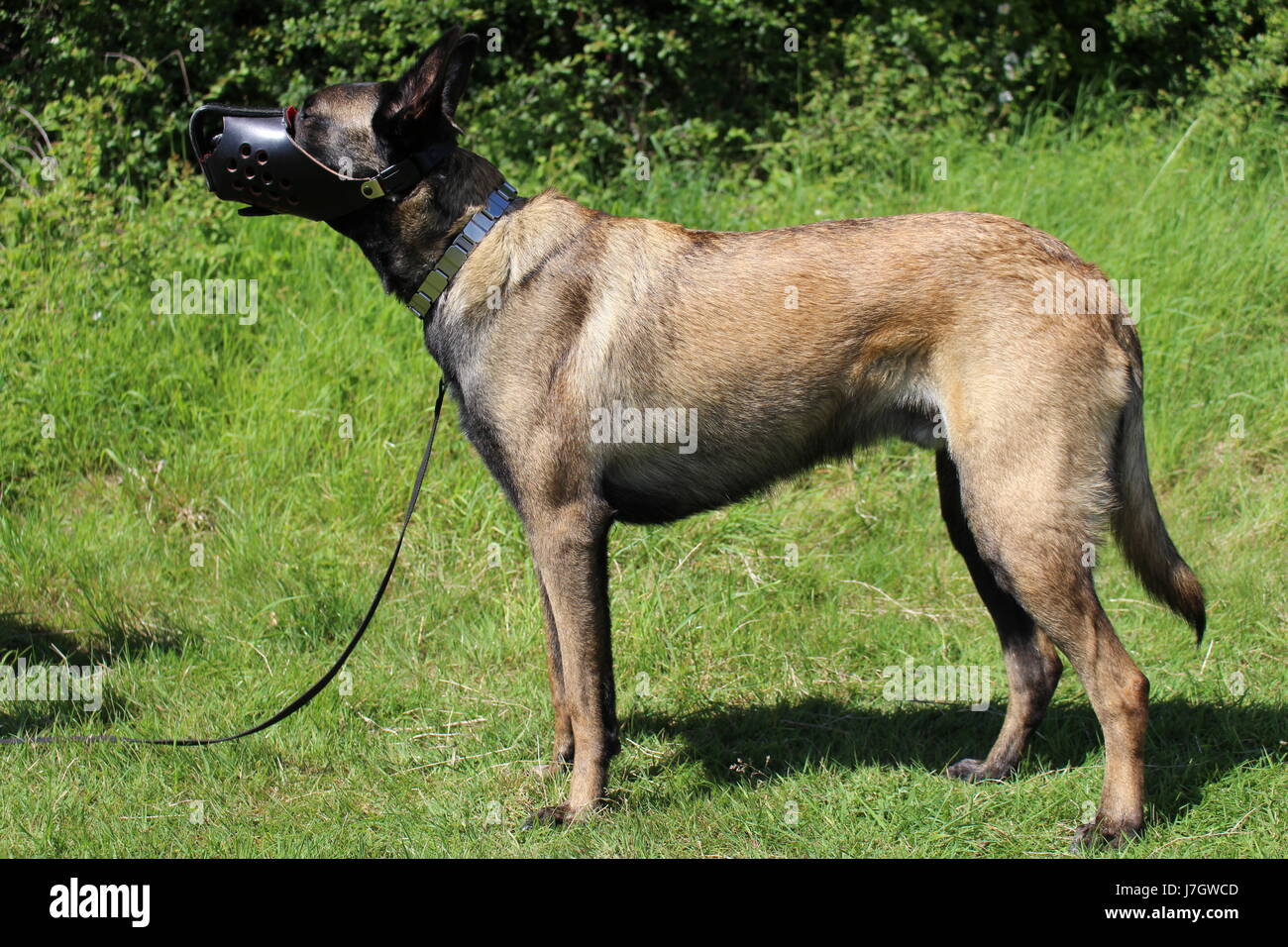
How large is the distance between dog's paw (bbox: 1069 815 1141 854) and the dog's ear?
2.95 metres

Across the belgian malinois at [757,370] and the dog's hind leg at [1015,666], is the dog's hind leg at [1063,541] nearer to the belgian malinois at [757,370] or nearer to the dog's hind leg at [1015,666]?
the belgian malinois at [757,370]

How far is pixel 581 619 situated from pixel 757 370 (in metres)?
0.97

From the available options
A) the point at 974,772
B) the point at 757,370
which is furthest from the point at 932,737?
the point at 757,370

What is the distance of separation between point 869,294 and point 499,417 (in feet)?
3.96

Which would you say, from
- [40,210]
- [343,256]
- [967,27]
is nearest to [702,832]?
[343,256]

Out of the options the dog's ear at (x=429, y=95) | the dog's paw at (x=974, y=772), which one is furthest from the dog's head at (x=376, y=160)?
the dog's paw at (x=974, y=772)

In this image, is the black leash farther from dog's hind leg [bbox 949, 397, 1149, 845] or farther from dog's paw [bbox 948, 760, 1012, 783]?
dog's paw [bbox 948, 760, 1012, 783]

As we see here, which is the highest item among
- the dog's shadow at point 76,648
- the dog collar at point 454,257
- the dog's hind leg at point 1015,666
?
the dog collar at point 454,257

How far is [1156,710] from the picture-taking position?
180 inches

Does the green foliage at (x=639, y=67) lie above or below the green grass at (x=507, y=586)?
above

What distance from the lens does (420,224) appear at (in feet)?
12.7

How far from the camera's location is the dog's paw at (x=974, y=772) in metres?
4.21

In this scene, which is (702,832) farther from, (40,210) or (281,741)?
(40,210)

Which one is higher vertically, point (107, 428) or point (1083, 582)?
point (1083, 582)
